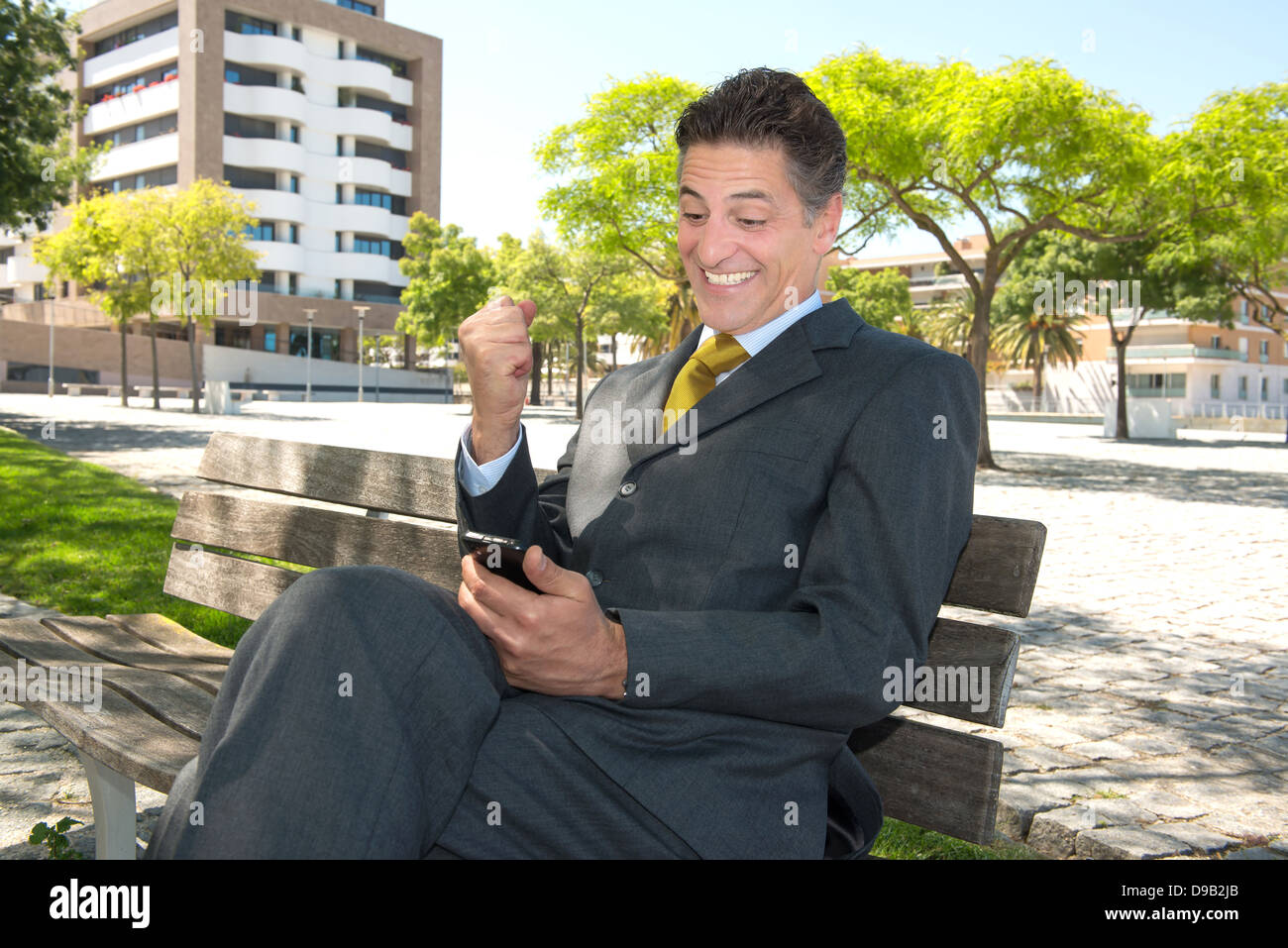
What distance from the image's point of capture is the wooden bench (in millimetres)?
2207

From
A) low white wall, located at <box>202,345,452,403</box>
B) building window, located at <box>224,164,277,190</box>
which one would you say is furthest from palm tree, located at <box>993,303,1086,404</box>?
building window, located at <box>224,164,277,190</box>

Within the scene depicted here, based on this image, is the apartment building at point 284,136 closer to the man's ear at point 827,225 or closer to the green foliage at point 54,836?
the green foliage at point 54,836

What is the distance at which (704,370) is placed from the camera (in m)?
2.44

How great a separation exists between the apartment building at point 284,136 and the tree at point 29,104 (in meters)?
40.0

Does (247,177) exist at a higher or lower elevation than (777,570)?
higher

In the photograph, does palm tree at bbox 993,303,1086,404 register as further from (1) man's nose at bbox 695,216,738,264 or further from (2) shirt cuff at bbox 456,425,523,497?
(2) shirt cuff at bbox 456,425,523,497

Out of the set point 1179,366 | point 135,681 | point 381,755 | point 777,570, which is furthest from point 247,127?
point 381,755

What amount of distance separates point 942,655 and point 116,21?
246 feet

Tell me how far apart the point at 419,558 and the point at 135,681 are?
824mm

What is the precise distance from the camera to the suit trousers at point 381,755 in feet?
5.25

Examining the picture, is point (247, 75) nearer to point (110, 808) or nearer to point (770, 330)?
point (110, 808)

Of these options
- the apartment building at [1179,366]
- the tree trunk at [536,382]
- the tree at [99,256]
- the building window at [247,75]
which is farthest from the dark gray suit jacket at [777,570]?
the building window at [247,75]

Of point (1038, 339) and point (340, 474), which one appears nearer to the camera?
point (340, 474)
